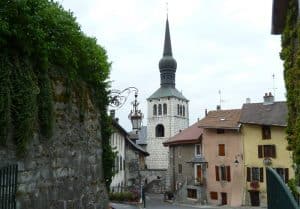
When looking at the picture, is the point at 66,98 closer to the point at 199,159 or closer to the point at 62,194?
the point at 62,194

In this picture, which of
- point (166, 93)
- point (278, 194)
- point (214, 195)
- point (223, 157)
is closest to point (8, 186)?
point (278, 194)

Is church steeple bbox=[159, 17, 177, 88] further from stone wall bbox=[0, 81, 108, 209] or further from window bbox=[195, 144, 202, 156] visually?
stone wall bbox=[0, 81, 108, 209]

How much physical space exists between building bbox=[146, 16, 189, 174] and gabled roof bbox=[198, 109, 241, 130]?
3488 centimetres

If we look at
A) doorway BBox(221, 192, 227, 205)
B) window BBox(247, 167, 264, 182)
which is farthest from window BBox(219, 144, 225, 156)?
doorway BBox(221, 192, 227, 205)

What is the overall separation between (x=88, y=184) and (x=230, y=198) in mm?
39162

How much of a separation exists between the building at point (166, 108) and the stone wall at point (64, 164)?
75.5 meters

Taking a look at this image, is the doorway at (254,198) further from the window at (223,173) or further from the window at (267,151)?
the window at (267,151)

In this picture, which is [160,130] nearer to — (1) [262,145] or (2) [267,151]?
(1) [262,145]

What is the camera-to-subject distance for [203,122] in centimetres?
4888

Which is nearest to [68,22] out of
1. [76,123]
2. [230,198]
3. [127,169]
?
[76,123]

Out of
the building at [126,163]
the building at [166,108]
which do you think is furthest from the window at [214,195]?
the building at [166,108]

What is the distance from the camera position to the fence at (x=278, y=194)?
2.57 meters

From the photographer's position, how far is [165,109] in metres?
90.6

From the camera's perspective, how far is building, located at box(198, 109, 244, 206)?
45.0 metres
